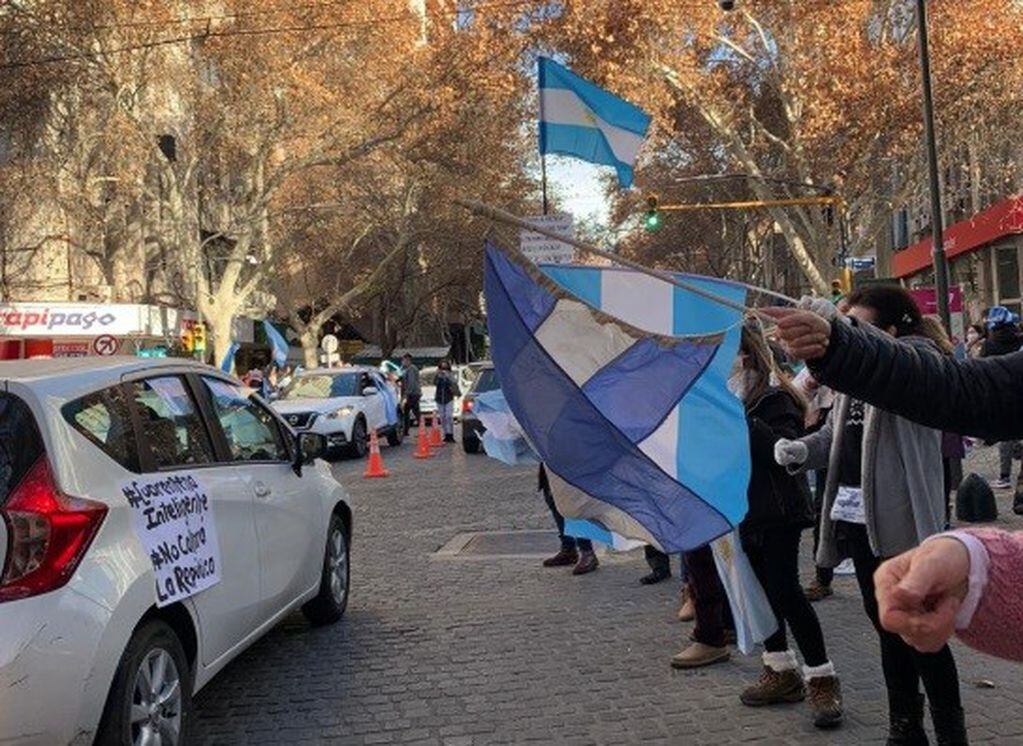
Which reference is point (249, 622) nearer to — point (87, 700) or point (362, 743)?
point (362, 743)

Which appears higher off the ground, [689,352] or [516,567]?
[689,352]

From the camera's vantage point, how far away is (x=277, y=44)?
24.6 meters

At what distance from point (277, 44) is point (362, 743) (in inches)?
891

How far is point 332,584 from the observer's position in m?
6.48

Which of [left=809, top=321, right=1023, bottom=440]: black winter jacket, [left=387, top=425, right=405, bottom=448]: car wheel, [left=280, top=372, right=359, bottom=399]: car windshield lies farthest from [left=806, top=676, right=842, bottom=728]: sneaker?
[left=387, top=425, right=405, bottom=448]: car wheel

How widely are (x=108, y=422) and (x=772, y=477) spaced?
2745mm

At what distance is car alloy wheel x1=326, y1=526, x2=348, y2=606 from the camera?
6.47 meters

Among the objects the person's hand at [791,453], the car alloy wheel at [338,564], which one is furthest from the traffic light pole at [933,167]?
the person's hand at [791,453]

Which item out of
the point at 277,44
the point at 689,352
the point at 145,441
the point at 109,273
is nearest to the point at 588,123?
the point at 689,352

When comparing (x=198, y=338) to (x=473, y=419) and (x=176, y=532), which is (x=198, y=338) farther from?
(x=176, y=532)

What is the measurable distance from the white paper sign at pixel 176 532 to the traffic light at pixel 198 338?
971 inches

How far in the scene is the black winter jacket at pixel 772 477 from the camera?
458 centimetres

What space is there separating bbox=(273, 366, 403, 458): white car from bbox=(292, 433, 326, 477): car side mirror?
11248mm

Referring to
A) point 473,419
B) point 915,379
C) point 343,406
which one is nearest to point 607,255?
point 915,379
